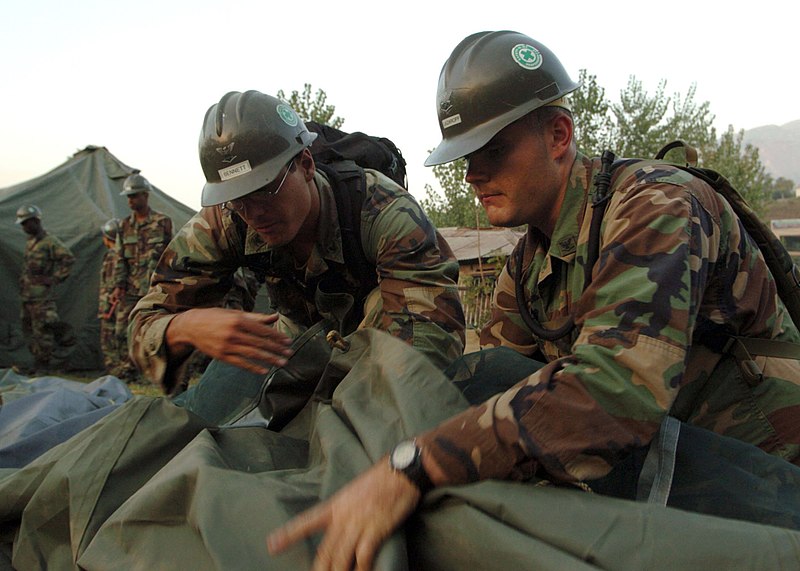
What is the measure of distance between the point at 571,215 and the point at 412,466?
100cm

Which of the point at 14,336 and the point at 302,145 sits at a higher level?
the point at 302,145

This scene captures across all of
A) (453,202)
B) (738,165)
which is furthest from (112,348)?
(738,165)

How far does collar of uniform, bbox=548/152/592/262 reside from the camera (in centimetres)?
203

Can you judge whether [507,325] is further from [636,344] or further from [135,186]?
[135,186]

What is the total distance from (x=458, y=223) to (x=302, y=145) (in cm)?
1847

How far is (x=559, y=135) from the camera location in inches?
82.0

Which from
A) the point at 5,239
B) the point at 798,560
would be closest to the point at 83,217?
the point at 5,239

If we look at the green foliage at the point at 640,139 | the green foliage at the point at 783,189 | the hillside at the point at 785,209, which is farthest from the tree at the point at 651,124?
the green foliage at the point at 783,189

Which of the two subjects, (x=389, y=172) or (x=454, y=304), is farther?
(x=389, y=172)

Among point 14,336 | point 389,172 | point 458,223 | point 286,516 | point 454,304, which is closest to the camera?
point 286,516

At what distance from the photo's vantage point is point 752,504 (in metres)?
1.40

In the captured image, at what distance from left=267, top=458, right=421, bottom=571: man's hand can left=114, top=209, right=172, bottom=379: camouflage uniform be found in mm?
7982

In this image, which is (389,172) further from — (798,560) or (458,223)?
(458,223)

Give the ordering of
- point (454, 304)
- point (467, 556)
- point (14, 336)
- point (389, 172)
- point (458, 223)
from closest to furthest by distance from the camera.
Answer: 1. point (467, 556)
2. point (454, 304)
3. point (389, 172)
4. point (14, 336)
5. point (458, 223)
